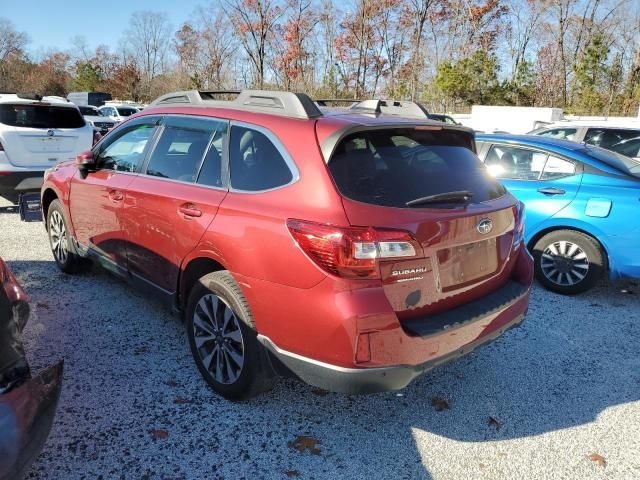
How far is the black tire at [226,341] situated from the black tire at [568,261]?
11.6 feet

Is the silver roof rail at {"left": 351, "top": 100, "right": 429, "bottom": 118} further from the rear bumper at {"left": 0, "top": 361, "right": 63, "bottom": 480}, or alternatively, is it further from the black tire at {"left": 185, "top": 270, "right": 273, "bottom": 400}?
the rear bumper at {"left": 0, "top": 361, "right": 63, "bottom": 480}

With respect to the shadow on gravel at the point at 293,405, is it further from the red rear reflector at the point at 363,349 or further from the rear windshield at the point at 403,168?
the rear windshield at the point at 403,168

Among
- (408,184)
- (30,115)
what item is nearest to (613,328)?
(408,184)

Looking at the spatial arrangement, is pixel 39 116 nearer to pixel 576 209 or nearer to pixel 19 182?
pixel 19 182

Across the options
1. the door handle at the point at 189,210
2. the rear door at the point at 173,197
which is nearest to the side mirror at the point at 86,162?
the rear door at the point at 173,197

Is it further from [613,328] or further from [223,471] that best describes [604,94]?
[223,471]

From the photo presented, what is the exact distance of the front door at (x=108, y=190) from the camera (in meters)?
3.87

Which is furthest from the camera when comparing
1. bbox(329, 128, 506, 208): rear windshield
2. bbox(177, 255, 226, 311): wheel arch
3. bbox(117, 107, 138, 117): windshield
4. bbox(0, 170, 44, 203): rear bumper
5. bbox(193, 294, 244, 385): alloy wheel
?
bbox(117, 107, 138, 117): windshield

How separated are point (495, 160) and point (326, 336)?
4136 mm

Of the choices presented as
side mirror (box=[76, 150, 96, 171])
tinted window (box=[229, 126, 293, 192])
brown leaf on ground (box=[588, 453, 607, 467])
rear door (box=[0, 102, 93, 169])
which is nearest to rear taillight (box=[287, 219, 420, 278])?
tinted window (box=[229, 126, 293, 192])

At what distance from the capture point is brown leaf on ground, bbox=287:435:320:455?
105 inches

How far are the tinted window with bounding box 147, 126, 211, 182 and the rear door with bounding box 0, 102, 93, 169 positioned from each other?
193 inches

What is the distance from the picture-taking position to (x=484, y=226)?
8.99ft

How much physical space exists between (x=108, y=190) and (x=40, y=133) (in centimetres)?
453
